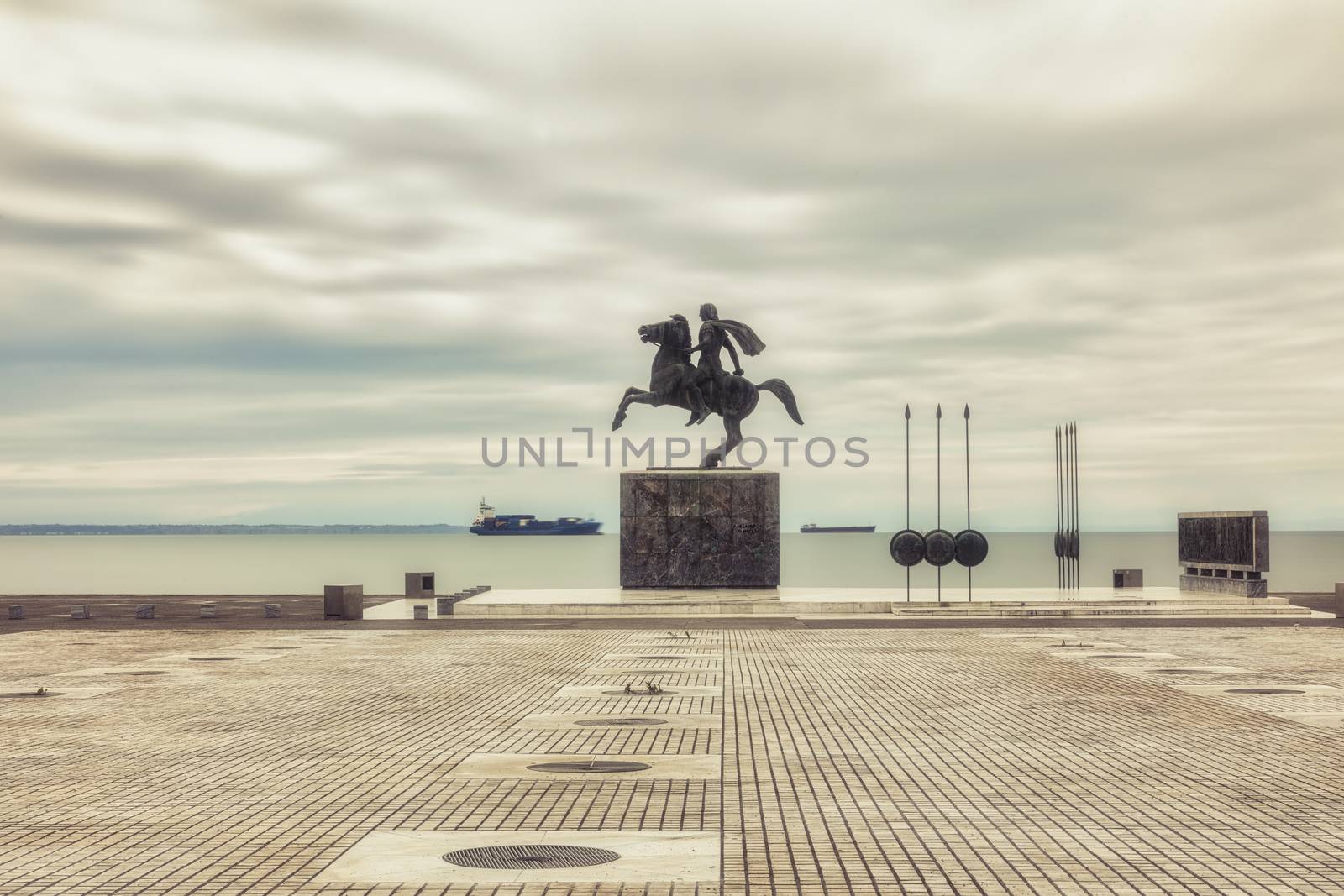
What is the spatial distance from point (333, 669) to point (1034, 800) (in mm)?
9841

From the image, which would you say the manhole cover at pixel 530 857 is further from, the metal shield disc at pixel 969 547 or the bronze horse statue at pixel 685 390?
the metal shield disc at pixel 969 547

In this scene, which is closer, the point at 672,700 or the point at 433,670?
the point at 672,700

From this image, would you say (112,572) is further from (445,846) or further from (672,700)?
(445,846)

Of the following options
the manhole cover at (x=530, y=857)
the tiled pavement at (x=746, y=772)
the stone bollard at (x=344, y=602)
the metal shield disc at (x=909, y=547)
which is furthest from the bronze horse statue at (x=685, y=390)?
the manhole cover at (x=530, y=857)

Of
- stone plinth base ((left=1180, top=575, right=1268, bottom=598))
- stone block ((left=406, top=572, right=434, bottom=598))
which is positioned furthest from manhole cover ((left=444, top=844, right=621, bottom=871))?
stone block ((left=406, top=572, right=434, bottom=598))

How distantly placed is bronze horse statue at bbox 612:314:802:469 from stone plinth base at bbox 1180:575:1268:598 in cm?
1012

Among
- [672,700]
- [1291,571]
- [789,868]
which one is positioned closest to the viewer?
[789,868]

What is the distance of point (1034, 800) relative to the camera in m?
7.96

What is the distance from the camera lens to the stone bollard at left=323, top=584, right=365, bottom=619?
24625mm

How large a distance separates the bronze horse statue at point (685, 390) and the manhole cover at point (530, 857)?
20550 mm

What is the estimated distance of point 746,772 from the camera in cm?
883

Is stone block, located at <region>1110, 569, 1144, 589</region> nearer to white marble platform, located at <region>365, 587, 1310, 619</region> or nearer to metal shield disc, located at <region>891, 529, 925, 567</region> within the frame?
white marble platform, located at <region>365, 587, 1310, 619</region>

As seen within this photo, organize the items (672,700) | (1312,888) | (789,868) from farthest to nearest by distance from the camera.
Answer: (672,700)
(789,868)
(1312,888)

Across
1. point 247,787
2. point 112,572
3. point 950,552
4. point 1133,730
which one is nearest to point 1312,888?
point 1133,730
